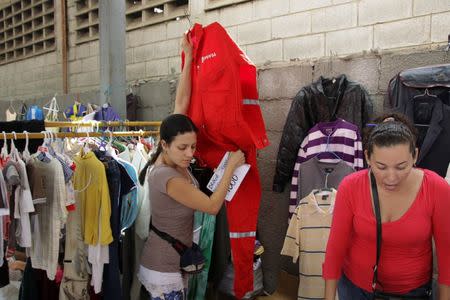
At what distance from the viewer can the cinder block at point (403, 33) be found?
242 cm

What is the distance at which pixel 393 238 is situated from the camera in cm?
141

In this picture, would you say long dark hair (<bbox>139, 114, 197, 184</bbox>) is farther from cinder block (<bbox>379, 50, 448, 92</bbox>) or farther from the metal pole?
the metal pole

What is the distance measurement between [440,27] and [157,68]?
2.81 meters

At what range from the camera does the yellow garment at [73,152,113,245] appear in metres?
2.03

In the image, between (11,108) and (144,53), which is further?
(11,108)

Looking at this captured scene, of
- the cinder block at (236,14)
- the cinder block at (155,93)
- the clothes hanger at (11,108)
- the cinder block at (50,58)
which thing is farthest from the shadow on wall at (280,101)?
the clothes hanger at (11,108)

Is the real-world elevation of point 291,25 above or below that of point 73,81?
above

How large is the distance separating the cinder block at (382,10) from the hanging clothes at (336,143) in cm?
77

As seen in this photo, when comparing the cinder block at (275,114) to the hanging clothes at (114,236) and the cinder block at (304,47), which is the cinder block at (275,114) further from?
the hanging clothes at (114,236)

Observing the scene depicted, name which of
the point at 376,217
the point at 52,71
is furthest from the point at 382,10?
the point at 52,71

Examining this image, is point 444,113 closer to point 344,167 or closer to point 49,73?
point 344,167

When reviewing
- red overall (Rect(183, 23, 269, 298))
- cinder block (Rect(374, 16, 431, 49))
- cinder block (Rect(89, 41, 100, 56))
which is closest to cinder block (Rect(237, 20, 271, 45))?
cinder block (Rect(374, 16, 431, 49))

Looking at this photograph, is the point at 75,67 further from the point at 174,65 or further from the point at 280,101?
the point at 280,101

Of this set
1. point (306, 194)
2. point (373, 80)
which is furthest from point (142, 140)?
point (373, 80)
